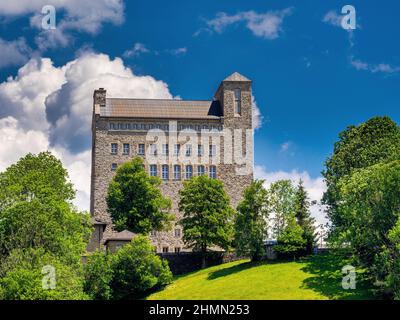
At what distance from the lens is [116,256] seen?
6869 centimetres

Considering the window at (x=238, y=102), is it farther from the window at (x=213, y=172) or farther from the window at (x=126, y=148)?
the window at (x=126, y=148)

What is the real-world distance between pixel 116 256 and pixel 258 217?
13.7 metres

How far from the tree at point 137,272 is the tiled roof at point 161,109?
2615cm

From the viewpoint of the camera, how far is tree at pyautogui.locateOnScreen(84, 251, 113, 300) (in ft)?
208

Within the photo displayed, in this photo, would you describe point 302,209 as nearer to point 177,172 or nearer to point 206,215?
point 206,215

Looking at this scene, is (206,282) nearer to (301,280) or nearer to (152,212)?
(301,280)

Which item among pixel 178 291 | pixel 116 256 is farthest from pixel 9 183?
pixel 178 291

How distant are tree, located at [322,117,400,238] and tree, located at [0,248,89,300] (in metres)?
24.7

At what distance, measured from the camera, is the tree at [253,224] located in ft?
234

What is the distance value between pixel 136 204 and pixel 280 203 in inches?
627

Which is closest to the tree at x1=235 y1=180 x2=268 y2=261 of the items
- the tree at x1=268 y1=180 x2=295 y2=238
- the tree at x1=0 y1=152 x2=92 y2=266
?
the tree at x1=268 y1=180 x2=295 y2=238

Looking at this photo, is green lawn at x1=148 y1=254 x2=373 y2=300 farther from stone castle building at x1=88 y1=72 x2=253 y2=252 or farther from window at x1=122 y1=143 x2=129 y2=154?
Answer: window at x1=122 y1=143 x2=129 y2=154

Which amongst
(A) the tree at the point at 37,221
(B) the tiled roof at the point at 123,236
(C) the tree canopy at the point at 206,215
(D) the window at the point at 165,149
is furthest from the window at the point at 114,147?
→ (A) the tree at the point at 37,221

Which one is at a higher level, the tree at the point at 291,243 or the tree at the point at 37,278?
the tree at the point at 291,243
